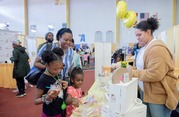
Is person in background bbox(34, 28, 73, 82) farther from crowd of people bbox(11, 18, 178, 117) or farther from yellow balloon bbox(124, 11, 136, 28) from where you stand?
yellow balloon bbox(124, 11, 136, 28)

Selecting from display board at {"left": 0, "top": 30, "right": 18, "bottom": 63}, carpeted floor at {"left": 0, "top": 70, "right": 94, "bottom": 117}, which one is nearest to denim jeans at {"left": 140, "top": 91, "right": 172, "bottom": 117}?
carpeted floor at {"left": 0, "top": 70, "right": 94, "bottom": 117}

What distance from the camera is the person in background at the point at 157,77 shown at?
5.24 feet

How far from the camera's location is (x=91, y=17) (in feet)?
40.1

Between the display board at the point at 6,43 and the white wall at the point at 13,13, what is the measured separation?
8215mm

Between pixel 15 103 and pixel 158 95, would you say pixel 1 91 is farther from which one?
pixel 158 95

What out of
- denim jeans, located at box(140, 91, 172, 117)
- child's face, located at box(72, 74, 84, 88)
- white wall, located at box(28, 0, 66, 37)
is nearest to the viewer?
denim jeans, located at box(140, 91, 172, 117)

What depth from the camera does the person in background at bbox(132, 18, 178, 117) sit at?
1599mm

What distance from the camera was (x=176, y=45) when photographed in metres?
4.25

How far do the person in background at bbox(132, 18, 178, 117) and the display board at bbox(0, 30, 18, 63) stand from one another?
164 inches

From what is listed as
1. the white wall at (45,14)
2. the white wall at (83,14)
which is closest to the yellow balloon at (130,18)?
the white wall at (83,14)

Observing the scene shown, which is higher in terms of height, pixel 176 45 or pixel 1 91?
pixel 176 45

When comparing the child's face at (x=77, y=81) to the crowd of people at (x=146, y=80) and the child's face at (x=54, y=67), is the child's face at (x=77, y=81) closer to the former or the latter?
the crowd of people at (x=146, y=80)

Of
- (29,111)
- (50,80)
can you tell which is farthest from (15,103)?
(50,80)

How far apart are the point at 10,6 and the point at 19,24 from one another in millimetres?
1383
